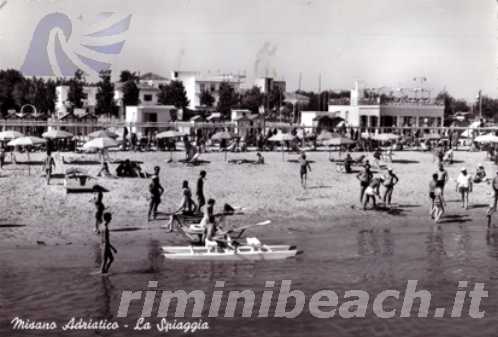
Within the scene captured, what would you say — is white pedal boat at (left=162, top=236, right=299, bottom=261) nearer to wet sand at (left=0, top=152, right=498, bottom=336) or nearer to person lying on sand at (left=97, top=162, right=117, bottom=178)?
wet sand at (left=0, top=152, right=498, bottom=336)

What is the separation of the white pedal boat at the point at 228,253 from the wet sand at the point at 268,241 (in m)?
0.28

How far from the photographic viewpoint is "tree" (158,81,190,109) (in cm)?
7650

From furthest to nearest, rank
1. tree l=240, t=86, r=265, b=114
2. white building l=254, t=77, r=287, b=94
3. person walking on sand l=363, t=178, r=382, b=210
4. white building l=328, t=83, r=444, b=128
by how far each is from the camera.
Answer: white building l=254, t=77, r=287, b=94 < tree l=240, t=86, r=265, b=114 < white building l=328, t=83, r=444, b=128 < person walking on sand l=363, t=178, r=382, b=210

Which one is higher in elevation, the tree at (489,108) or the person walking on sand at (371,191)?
the tree at (489,108)

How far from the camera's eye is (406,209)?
77.3 ft

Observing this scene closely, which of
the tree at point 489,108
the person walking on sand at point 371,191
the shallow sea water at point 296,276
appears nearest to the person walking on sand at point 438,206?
the shallow sea water at point 296,276

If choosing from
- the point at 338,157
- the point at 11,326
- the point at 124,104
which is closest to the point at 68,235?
the point at 11,326

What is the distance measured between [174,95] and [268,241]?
59.8 m

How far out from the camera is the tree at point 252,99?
89.3 meters

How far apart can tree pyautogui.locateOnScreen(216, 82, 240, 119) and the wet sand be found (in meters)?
53.1

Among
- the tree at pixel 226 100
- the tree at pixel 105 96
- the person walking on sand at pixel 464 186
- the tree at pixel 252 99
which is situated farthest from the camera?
the tree at pixel 252 99

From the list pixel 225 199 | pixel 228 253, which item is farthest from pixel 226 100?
pixel 228 253

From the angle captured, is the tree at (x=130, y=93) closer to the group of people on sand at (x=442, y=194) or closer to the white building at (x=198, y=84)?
the white building at (x=198, y=84)

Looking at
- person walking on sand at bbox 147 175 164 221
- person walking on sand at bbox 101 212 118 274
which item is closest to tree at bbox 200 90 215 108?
person walking on sand at bbox 147 175 164 221
